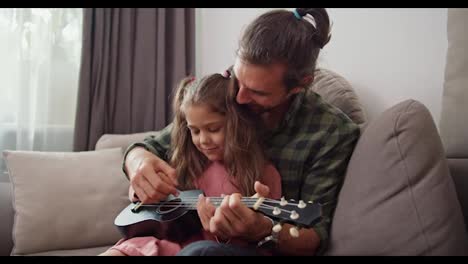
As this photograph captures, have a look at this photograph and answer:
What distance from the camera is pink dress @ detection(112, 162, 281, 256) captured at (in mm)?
974

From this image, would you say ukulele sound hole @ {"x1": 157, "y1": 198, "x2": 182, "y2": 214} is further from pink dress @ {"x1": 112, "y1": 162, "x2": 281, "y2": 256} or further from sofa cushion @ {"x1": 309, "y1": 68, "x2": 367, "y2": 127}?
sofa cushion @ {"x1": 309, "y1": 68, "x2": 367, "y2": 127}

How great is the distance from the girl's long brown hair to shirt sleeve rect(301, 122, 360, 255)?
0.13 meters

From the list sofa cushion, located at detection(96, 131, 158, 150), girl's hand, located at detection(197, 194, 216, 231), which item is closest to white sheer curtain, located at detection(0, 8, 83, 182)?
sofa cushion, located at detection(96, 131, 158, 150)

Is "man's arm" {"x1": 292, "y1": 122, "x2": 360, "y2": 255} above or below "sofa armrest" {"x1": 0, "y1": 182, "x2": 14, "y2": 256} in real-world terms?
above

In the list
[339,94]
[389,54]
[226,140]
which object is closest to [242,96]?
[226,140]

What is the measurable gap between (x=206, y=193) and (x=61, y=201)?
67 cm

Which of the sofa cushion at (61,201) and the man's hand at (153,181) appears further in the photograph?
the sofa cushion at (61,201)

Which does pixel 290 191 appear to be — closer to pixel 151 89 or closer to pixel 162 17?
pixel 151 89

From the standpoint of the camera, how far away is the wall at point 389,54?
4.73 ft

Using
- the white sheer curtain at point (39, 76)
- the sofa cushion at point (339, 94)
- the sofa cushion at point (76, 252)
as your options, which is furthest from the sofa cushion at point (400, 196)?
the white sheer curtain at point (39, 76)

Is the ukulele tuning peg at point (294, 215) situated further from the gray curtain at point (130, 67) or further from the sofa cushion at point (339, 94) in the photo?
the gray curtain at point (130, 67)

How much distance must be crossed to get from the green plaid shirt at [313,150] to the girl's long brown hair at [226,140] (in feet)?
0.21

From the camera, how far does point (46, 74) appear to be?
6.56 ft
